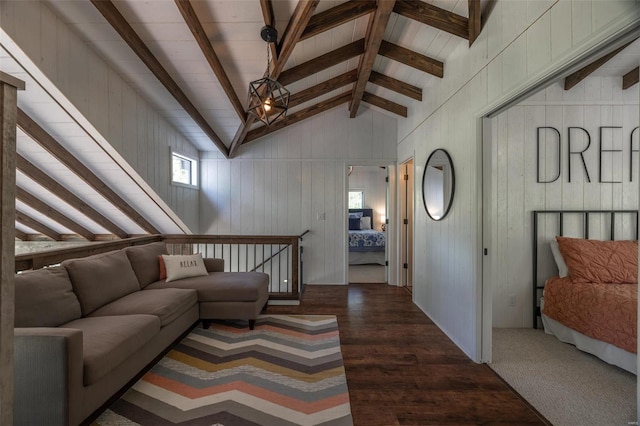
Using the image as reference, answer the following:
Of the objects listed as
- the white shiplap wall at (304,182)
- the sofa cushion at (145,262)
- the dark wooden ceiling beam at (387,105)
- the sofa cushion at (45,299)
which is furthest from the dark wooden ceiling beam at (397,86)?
the sofa cushion at (45,299)

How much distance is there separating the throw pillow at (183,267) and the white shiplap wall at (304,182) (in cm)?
194

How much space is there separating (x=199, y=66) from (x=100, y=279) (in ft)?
7.02

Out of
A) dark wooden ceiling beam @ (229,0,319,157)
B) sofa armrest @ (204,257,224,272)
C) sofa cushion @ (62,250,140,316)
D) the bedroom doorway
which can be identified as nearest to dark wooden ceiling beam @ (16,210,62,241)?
sofa cushion @ (62,250,140,316)

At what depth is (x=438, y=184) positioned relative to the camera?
346 cm

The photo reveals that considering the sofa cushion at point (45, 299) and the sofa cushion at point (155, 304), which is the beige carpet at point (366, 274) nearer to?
the sofa cushion at point (155, 304)

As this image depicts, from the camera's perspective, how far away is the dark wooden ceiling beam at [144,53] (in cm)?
210

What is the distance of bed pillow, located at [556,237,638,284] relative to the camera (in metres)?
2.87

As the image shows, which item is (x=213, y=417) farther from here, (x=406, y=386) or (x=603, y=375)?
(x=603, y=375)

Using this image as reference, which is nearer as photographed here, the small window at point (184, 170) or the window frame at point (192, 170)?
the window frame at point (192, 170)

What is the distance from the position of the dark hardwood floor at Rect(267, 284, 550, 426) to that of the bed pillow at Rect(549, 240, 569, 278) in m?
1.37

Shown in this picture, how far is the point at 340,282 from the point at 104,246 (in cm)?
354

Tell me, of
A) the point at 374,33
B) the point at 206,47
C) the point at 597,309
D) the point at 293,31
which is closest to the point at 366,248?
the point at 597,309

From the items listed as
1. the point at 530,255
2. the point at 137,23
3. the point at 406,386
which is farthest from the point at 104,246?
the point at 530,255

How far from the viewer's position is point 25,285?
198cm
